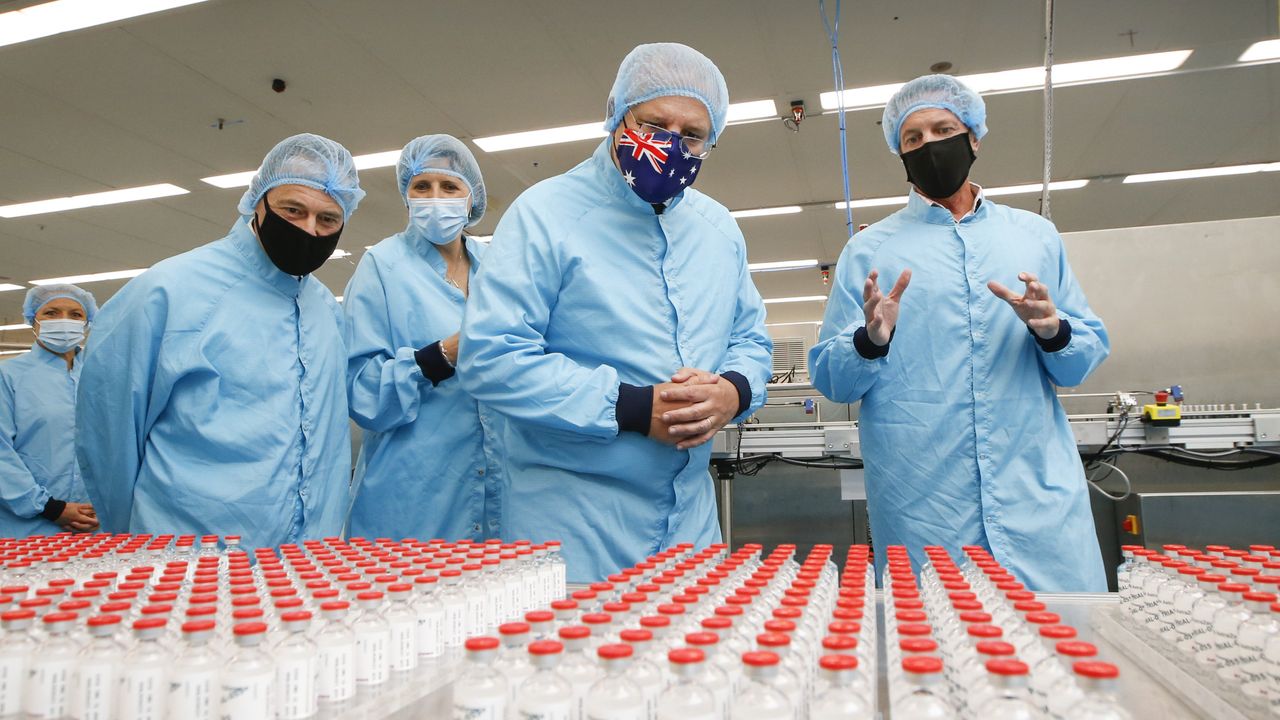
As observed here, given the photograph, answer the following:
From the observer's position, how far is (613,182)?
6.15 feet

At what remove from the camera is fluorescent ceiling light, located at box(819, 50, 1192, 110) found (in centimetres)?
514

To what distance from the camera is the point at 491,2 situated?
14.7 ft

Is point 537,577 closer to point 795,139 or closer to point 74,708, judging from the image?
point 74,708

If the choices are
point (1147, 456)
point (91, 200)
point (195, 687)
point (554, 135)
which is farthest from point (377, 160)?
point (195, 687)

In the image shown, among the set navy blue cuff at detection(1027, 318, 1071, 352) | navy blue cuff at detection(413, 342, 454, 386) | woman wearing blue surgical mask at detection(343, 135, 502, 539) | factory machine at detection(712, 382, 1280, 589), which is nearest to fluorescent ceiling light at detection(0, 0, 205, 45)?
woman wearing blue surgical mask at detection(343, 135, 502, 539)

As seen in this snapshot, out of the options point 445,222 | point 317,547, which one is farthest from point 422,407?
point 317,547

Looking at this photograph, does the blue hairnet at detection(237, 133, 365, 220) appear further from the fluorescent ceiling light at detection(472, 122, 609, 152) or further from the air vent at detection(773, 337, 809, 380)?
the fluorescent ceiling light at detection(472, 122, 609, 152)

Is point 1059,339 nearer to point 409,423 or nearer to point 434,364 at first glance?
point 434,364

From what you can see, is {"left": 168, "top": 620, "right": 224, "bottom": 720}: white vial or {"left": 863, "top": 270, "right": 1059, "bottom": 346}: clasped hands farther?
{"left": 863, "top": 270, "right": 1059, "bottom": 346}: clasped hands

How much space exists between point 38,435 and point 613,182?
3517 mm

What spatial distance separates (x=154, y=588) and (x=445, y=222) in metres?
1.67

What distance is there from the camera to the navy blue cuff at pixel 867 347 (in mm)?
1893

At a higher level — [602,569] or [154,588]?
[154,588]

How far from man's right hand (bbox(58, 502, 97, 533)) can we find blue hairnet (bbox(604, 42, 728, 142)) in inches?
124
